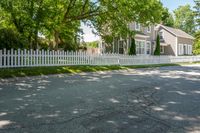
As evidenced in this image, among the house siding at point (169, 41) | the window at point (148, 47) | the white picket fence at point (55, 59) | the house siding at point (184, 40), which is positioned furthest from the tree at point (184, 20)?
the white picket fence at point (55, 59)

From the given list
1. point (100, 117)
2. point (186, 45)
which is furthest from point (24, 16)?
point (186, 45)

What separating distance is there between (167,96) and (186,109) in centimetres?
162

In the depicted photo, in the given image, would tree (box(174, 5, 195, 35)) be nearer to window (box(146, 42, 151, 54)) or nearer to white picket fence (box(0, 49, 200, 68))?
window (box(146, 42, 151, 54))

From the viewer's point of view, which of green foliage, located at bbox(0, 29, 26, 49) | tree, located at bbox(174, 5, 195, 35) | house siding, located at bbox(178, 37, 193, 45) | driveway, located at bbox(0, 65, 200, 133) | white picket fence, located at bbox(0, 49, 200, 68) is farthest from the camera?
tree, located at bbox(174, 5, 195, 35)

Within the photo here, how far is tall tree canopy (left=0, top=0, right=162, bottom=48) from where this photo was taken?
61.8 ft

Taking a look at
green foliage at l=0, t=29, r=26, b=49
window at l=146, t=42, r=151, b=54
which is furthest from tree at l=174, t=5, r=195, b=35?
green foliage at l=0, t=29, r=26, b=49

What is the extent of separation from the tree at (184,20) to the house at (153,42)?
35218 mm

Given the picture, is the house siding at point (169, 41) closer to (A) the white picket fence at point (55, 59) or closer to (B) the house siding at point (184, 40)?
Result: (B) the house siding at point (184, 40)

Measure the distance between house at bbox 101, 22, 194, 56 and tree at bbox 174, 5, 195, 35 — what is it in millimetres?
35218

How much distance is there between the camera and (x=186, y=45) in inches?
2009

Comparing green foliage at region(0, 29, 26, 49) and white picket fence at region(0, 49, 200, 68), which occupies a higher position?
green foliage at region(0, 29, 26, 49)

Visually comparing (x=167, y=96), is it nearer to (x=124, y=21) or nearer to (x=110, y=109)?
(x=110, y=109)

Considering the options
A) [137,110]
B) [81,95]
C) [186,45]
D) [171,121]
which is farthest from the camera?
[186,45]

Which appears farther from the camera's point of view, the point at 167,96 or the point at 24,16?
the point at 24,16
